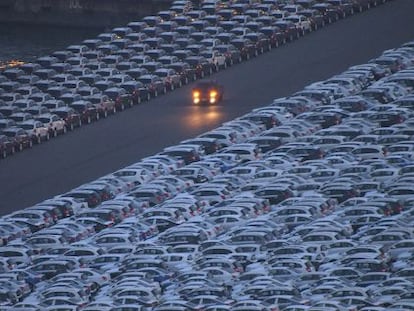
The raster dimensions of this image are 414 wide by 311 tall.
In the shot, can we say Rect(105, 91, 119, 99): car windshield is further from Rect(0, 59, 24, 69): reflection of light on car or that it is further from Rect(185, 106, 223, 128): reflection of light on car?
Rect(0, 59, 24, 69): reflection of light on car

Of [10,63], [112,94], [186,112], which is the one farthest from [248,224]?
[10,63]

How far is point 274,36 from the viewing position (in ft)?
252

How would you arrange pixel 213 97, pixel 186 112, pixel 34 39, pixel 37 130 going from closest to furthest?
pixel 37 130, pixel 186 112, pixel 213 97, pixel 34 39

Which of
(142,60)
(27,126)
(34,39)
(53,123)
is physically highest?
(27,126)

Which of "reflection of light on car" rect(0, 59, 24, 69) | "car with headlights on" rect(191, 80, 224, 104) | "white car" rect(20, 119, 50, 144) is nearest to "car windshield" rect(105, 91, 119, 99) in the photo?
"car with headlights on" rect(191, 80, 224, 104)

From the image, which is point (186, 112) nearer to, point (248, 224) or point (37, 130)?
point (37, 130)

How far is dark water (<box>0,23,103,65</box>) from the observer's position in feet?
303

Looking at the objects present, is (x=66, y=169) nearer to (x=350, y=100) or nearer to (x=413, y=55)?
(x=350, y=100)

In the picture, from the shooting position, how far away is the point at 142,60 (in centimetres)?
7556

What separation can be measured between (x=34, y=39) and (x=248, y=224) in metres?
42.8

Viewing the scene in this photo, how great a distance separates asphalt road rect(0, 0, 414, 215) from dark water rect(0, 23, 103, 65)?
16.6 m

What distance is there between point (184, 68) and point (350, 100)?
9351 mm

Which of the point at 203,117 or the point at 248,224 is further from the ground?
the point at 248,224

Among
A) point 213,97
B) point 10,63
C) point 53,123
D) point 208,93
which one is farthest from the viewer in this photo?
point 10,63
